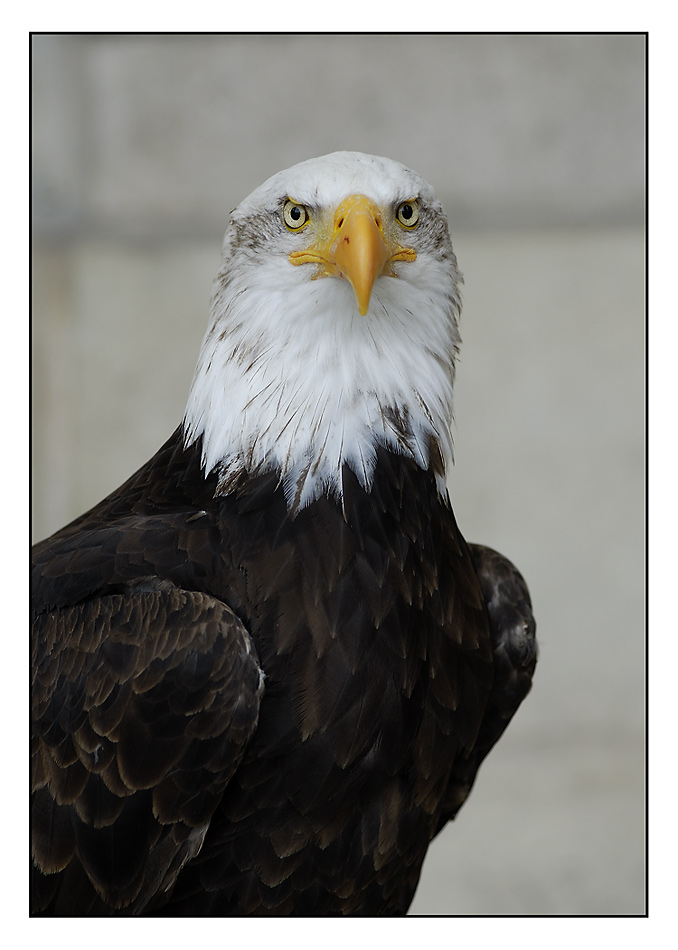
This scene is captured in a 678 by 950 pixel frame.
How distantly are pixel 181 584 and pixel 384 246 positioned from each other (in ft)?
1.92

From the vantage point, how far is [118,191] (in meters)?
3.63

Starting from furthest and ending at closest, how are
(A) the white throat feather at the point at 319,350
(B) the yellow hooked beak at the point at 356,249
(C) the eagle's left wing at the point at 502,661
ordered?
(C) the eagle's left wing at the point at 502,661 → (A) the white throat feather at the point at 319,350 → (B) the yellow hooked beak at the point at 356,249

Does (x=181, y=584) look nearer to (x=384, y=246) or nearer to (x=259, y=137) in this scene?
(x=384, y=246)

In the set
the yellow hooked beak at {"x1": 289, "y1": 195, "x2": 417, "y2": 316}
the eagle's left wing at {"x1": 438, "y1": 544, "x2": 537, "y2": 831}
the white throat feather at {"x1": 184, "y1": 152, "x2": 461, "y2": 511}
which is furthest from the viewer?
the eagle's left wing at {"x1": 438, "y1": 544, "x2": 537, "y2": 831}

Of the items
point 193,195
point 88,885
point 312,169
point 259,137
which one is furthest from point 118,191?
point 88,885

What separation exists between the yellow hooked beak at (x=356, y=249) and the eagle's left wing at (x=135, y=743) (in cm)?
51

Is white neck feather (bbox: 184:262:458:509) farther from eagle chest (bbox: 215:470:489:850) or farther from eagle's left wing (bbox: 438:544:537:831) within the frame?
eagle's left wing (bbox: 438:544:537:831)

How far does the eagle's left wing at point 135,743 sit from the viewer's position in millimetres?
1346

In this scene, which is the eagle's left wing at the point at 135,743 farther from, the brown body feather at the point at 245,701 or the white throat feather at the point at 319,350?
the white throat feather at the point at 319,350

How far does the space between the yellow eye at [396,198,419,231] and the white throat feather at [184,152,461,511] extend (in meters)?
0.02

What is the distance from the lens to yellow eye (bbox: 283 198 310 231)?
146 cm

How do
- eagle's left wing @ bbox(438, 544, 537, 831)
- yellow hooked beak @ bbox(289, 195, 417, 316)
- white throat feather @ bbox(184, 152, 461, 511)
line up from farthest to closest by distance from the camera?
eagle's left wing @ bbox(438, 544, 537, 831) → white throat feather @ bbox(184, 152, 461, 511) → yellow hooked beak @ bbox(289, 195, 417, 316)

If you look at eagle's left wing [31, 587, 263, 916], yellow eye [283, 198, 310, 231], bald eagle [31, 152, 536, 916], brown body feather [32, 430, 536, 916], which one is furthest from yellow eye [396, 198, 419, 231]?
eagle's left wing [31, 587, 263, 916]

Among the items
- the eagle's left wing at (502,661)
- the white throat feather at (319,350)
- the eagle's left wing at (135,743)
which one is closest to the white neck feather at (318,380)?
the white throat feather at (319,350)
